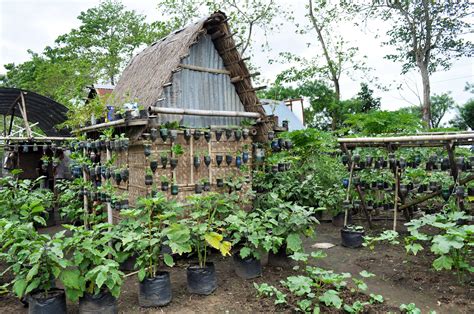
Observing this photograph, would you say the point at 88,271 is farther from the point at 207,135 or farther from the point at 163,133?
the point at 207,135

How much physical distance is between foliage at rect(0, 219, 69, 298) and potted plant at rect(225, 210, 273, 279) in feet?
6.58

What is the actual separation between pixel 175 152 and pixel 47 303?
9.22 feet

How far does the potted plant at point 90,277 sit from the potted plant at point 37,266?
0.14 meters

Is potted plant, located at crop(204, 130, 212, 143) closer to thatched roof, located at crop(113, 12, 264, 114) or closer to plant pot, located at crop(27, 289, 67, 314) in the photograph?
thatched roof, located at crop(113, 12, 264, 114)

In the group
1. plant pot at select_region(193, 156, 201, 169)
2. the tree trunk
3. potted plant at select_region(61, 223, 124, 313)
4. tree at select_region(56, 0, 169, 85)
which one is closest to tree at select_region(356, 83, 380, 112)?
the tree trunk

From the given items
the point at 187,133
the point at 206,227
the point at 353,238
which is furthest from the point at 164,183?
the point at 353,238

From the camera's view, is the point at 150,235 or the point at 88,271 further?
the point at 150,235

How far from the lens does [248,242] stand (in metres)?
4.75

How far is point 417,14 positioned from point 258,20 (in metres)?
7.22

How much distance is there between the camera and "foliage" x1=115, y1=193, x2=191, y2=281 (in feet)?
13.1

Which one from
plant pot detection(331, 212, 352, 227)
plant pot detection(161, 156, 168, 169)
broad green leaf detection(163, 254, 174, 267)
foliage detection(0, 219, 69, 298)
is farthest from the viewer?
plant pot detection(331, 212, 352, 227)

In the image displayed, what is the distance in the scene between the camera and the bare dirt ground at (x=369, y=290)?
402 centimetres

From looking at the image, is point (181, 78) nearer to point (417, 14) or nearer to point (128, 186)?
point (128, 186)

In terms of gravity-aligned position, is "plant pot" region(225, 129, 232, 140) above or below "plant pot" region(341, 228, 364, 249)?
above
